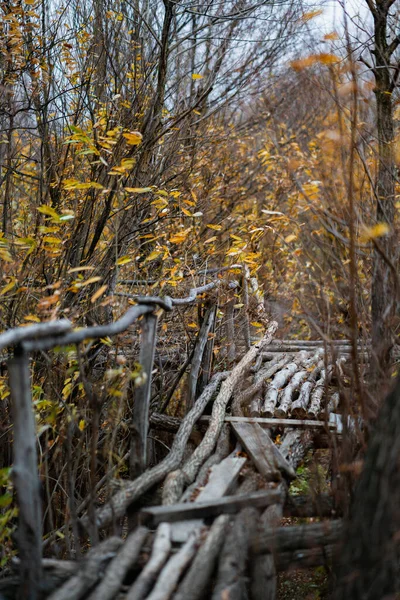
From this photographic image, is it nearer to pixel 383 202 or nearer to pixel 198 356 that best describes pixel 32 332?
pixel 198 356

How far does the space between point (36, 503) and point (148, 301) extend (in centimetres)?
133

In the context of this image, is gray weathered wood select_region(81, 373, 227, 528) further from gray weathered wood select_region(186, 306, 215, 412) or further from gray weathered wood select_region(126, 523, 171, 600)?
gray weathered wood select_region(186, 306, 215, 412)

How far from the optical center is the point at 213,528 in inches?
121

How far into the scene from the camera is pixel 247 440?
14.5 feet

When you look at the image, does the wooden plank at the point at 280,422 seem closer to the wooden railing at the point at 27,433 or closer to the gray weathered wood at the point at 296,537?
the gray weathered wood at the point at 296,537

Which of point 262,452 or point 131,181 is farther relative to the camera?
point 131,181

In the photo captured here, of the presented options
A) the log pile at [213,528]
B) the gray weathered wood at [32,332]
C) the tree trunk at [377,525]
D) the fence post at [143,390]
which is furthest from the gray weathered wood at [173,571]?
the gray weathered wood at [32,332]

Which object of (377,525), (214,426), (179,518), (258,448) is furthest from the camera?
(214,426)

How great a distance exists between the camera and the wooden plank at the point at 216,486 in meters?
3.13

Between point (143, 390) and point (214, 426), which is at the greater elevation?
point (143, 390)

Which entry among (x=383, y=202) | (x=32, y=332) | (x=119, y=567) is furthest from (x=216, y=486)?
(x=383, y=202)

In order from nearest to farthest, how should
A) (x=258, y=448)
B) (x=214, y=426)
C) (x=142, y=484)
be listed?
(x=142, y=484)
(x=258, y=448)
(x=214, y=426)

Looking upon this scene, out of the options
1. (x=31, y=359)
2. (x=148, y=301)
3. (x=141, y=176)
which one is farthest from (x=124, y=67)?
(x=148, y=301)

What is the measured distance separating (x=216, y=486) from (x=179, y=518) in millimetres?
427
